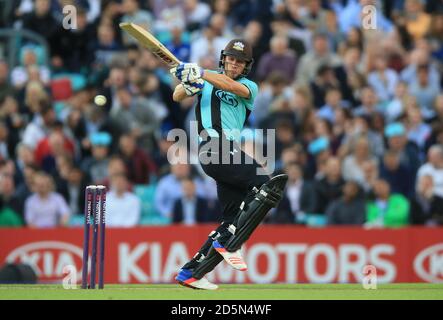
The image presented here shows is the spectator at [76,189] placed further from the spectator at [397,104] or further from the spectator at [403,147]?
the spectator at [397,104]

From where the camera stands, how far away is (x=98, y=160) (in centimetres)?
1612

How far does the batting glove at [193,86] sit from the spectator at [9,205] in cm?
607

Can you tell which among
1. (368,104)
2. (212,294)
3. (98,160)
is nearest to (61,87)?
(98,160)

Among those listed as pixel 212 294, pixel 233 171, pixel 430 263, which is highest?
pixel 233 171

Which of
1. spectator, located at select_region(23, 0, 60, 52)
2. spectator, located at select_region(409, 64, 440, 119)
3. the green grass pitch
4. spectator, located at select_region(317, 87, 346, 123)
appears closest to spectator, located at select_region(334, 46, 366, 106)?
spectator, located at select_region(317, 87, 346, 123)

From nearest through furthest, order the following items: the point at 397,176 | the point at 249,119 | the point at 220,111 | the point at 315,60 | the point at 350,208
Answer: the point at 220,111 < the point at 350,208 < the point at 397,176 < the point at 249,119 < the point at 315,60

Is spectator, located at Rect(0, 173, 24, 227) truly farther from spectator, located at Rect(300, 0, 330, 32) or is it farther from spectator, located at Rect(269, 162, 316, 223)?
spectator, located at Rect(300, 0, 330, 32)

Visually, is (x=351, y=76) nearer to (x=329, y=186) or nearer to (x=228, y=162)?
(x=329, y=186)

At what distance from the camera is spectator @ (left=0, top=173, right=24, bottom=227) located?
15.5 metres

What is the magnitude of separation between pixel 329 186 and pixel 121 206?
9.50 ft

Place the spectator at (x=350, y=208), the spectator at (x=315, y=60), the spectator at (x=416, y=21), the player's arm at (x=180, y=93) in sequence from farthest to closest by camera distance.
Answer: the spectator at (x=416, y=21) → the spectator at (x=315, y=60) → the spectator at (x=350, y=208) → the player's arm at (x=180, y=93)

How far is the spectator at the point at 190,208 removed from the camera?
15477 millimetres

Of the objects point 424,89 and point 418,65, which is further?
point 418,65

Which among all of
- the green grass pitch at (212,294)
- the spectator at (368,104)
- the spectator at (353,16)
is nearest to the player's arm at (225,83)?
the green grass pitch at (212,294)
